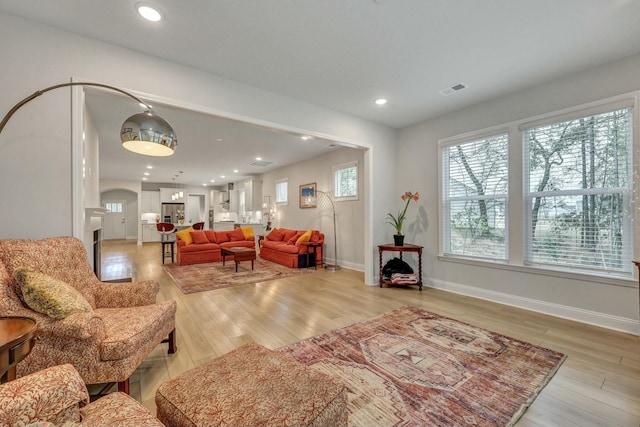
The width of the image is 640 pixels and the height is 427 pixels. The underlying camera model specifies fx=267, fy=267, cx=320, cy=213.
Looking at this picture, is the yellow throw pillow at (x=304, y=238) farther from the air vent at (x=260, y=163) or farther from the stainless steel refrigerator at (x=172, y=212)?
the stainless steel refrigerator at (x=172, y=212)

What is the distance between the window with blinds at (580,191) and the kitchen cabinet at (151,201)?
13472 mm

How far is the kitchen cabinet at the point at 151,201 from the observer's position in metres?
12.0

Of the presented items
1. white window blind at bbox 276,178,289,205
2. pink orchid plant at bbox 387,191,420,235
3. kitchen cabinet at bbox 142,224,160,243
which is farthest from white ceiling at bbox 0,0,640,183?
kitchen cabinet at bbox 142,224,160,243

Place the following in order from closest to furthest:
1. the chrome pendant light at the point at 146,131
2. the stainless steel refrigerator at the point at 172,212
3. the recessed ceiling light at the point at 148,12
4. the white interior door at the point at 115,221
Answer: the chrome pendant light at the point at 146,131 < the recessed ceiling light at the point at 148,12 < the white interior door at the point at 115,221 < the stainless steel refrigerator at the point at 172,212

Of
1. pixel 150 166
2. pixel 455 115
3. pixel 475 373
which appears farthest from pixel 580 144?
pixel 150 166

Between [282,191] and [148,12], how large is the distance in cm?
674

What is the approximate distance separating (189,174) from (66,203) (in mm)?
8272

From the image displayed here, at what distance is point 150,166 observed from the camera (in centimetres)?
827

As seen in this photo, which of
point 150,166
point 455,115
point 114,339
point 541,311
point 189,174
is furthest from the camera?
point 189,174

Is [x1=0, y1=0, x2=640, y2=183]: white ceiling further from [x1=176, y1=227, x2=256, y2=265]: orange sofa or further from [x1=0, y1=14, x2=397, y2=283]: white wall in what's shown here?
[x1=176, y1=227, x2=256, y2=265]: orange sofa

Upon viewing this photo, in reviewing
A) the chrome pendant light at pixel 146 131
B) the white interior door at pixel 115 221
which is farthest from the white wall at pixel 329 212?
the white interior door at pixel 115 221

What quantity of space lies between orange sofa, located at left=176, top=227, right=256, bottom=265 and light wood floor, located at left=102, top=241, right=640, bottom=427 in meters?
1.59

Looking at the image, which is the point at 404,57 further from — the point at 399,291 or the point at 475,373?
the point at 399,291

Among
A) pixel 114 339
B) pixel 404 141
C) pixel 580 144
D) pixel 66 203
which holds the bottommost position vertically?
pixel 114 339
